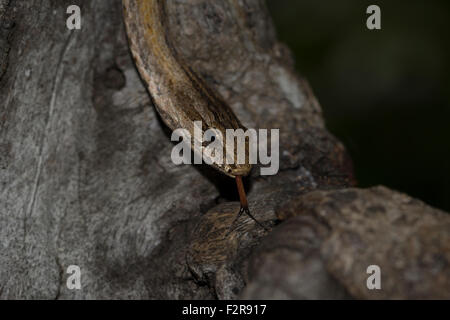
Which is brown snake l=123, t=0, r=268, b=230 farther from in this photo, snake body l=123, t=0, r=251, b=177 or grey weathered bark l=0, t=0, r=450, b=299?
grey weathered bark l=0, t=0, r=450, b=299

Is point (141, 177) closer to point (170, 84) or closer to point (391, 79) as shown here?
point (170, 84)

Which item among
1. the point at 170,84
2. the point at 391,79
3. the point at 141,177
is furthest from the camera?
the point at 391,79

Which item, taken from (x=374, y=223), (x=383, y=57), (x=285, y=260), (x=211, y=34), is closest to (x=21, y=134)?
(x=211, y=34)

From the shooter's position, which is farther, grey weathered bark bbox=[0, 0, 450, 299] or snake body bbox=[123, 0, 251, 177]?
snake body bbox=[123, 0, 251, 177]

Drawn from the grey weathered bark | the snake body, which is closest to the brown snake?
the snake body

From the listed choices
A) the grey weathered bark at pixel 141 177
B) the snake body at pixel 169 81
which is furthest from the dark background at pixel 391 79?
the snake body at pixel 169 81

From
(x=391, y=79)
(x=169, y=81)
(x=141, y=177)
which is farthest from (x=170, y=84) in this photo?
(x=391, y=79)
